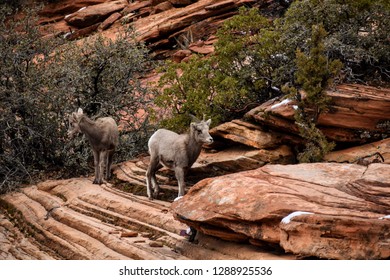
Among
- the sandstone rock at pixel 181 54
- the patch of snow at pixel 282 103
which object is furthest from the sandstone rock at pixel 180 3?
the patch of snow at pixel 282 103

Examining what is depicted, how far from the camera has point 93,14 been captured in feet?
104

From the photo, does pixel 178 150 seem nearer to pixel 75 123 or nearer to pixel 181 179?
pixel 181 179

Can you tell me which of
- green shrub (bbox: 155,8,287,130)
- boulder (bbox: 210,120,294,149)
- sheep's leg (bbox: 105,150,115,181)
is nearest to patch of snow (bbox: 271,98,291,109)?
boulder (bbox: 210,120,294,149)

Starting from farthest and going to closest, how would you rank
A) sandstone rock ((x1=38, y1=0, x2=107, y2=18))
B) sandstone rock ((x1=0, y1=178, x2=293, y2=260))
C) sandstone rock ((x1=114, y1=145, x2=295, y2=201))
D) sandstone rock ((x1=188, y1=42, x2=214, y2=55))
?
sandstone rock ((x1=38, y1=0, x2=107, y2=18)) → sandstone rock ((x1=188, y1=42, x2=214, y2=55)) → sandstone rock ((x1=114, y1=145, x2=295, y2=201)) → sandstone rock ((x1=0, y1=178, x2=293, y2=260))

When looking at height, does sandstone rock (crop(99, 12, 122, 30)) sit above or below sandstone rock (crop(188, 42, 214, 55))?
above

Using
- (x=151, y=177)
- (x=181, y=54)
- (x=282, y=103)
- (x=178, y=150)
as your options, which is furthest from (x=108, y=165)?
(x=181, y=54)

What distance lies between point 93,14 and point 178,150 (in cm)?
1982

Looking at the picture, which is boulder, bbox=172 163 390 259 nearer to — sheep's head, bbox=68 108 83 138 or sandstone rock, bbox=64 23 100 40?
sheep's head, bbox=68 108 83 138

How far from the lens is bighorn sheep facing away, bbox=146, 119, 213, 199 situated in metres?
13.1

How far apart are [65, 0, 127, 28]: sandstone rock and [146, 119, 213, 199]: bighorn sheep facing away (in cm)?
1883

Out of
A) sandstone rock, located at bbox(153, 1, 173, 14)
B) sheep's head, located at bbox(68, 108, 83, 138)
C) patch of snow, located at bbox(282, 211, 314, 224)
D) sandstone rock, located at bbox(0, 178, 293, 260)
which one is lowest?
sandstone rock, located at bbox(0, 178, 293, 260)

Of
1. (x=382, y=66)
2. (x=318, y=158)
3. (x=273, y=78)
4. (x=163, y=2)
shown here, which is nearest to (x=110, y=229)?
(x=318, y=158)

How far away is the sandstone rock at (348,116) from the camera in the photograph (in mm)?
13758

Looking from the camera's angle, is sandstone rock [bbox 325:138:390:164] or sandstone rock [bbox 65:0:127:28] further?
sandstone rock [bbox 65:0:127:28]
